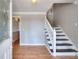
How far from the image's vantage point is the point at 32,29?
9.17 m

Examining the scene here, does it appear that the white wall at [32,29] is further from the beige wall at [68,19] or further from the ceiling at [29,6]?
the beige wall at [68,19]

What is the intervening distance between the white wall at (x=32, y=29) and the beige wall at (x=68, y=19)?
1278mm

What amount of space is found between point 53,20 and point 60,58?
401cm

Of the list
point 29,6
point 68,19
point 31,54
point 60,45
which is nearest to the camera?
point 31,54

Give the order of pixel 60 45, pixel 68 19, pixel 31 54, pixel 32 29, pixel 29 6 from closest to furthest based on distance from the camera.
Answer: pixel 31 54
pixel 60 45
pixel 68 19
pixel 29 6
pixel 32 29

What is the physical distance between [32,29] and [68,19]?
287cm

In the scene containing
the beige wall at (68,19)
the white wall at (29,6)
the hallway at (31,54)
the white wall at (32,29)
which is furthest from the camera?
the white wall at (32,29)

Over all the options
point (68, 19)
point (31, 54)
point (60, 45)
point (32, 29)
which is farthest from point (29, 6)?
point (31, 54)

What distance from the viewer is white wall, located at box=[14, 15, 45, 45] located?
9102 mm

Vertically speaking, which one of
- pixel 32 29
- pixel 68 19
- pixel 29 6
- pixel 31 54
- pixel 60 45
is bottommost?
pixel 31 54

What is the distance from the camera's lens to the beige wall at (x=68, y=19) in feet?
20.8

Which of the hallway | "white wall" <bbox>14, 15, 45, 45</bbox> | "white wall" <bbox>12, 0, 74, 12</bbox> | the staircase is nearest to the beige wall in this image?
the staircase

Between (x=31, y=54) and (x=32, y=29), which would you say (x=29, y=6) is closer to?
(x=32, y=29)

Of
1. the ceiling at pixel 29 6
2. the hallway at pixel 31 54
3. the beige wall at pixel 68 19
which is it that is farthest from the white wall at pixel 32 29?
the hallway at pixel 31 54
